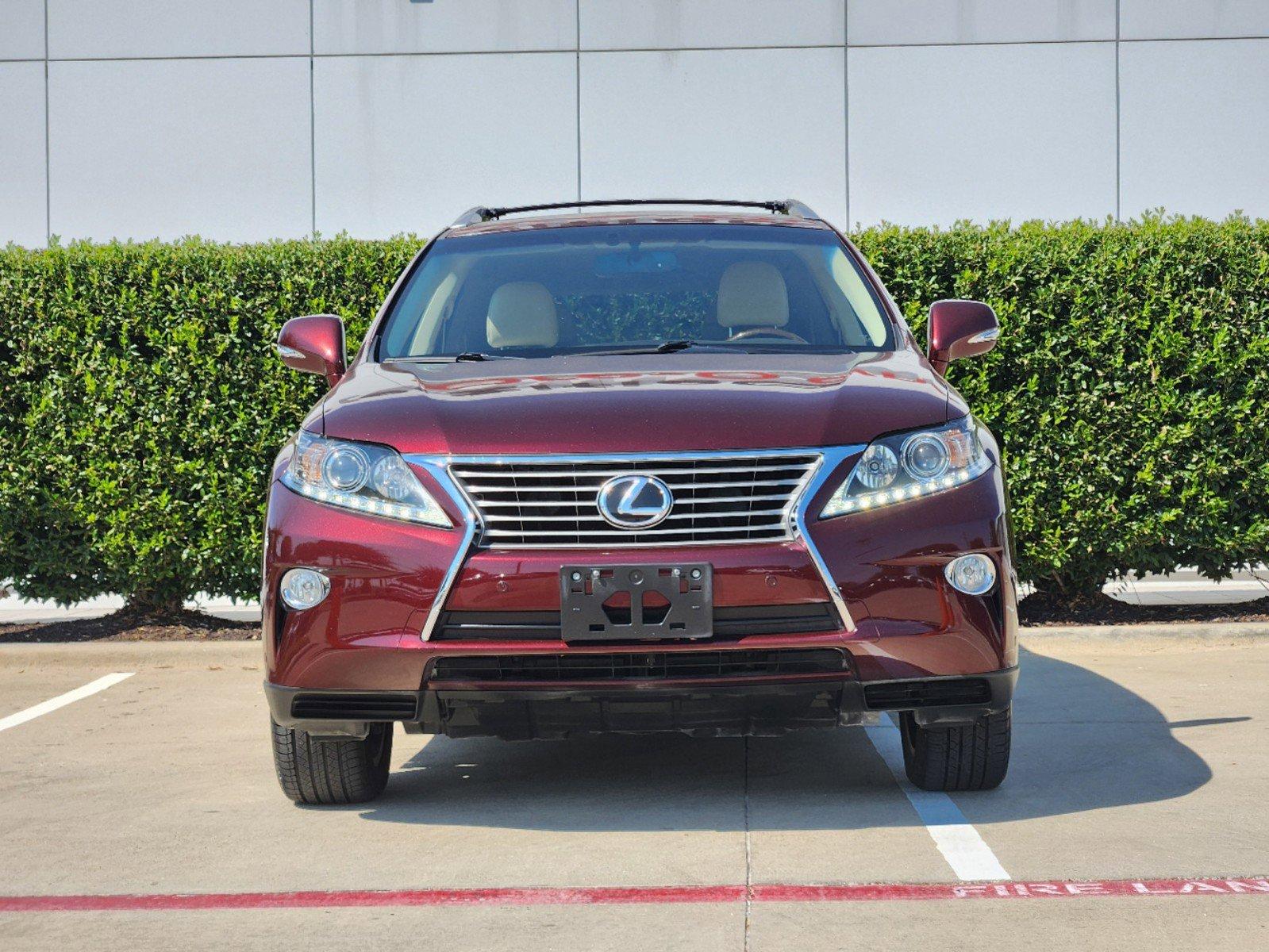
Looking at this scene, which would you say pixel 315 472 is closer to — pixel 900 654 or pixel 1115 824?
pixel 900 654

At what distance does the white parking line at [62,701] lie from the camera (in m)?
6.93

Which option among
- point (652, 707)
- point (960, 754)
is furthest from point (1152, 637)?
point (652, 707)

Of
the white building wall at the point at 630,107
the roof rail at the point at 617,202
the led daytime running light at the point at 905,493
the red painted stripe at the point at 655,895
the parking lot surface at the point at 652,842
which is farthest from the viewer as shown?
the white building wall at the point at 630,107

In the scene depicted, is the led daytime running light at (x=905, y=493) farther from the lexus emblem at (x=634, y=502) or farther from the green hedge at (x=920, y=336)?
the green hedge at (x=920, y=336)

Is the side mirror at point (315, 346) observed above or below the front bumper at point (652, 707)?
above

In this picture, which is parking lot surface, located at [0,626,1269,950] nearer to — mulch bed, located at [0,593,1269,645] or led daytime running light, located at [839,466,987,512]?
led daytime running light, located at [839,466,987,512]

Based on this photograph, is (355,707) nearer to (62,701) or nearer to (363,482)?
(363,482)

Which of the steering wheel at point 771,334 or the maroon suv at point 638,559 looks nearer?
the maroon suv at point 638,559

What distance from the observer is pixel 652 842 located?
448 centimetres

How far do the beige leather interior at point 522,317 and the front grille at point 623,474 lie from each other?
116cm

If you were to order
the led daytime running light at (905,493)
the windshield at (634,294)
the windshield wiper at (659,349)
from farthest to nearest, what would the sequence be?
the windshield at (634,294)
the windshield wiper at (659,349)
the led daytime running light at (905,493)

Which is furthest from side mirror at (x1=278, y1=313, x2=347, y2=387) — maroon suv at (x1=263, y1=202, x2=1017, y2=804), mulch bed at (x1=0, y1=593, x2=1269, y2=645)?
mulch bed at (x1=0, y1=593, x2=1269, y2=645)

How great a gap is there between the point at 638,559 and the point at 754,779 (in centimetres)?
138

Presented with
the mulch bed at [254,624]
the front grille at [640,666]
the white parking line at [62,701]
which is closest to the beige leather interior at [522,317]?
the front grille at [640,666]
